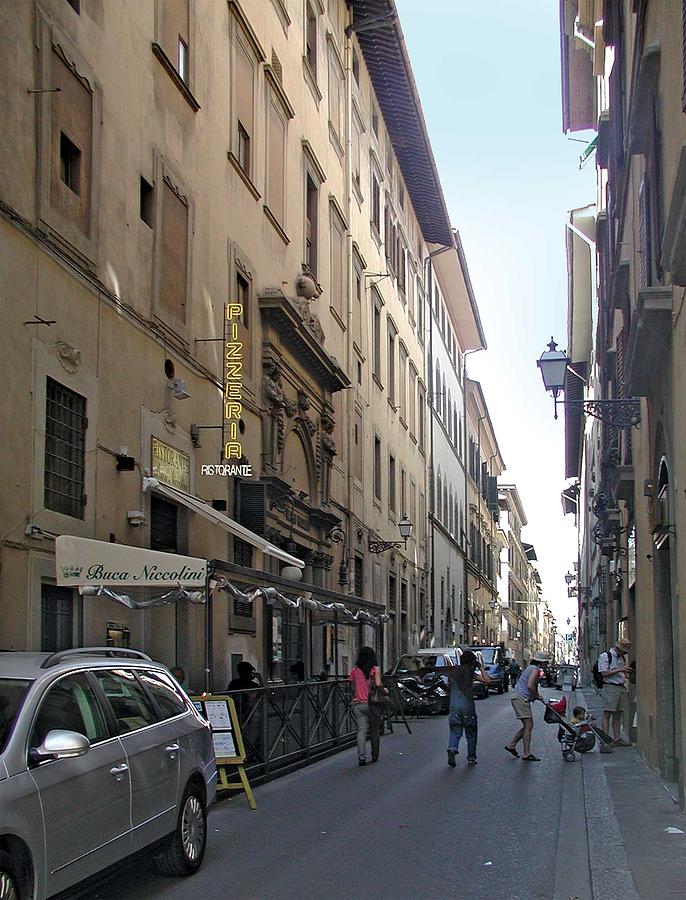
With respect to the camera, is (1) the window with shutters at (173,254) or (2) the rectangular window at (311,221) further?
(2) the rectangular window at (311,221)

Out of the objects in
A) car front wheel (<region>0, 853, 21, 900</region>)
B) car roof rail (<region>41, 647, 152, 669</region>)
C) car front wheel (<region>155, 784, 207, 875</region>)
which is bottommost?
car front wheel (<region>155, 784, 207, 875</region>)

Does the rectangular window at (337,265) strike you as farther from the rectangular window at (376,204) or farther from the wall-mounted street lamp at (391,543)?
the wall-mounted street lamp at (391,543)

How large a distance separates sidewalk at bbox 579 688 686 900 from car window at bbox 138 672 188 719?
329cm

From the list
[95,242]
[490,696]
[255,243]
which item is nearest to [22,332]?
[95,242]

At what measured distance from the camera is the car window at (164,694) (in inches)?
360

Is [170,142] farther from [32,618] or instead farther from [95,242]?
[32,618]

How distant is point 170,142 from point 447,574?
3895cm

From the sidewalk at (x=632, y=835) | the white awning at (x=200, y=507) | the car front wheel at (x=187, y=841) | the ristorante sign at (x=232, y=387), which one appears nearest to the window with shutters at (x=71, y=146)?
the white awning at (x=200, y=507)

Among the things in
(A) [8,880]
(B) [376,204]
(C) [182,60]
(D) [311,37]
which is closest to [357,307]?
(B) [376,204]

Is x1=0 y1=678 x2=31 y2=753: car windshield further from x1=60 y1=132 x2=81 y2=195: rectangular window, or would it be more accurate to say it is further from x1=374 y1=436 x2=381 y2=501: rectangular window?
x1=374 y1=436 x2=381 y2=501: rectangular window

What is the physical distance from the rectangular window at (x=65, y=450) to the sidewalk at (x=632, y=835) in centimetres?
637

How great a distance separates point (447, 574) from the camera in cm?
5484

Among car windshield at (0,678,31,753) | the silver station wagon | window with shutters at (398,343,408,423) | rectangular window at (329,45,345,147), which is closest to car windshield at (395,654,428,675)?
window with shutters at (398,343,408,423)

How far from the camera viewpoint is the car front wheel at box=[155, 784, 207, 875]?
9016mm
